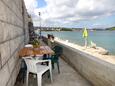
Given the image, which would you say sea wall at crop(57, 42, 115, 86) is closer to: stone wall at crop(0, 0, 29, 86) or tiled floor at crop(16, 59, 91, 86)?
tiled floor at crop(16, 59, 91, 86)

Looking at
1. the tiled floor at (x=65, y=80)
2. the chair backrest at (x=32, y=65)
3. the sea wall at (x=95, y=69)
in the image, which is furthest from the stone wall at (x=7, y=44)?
the sea wall at (x=95, y=69)

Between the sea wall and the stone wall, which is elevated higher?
the stone wall

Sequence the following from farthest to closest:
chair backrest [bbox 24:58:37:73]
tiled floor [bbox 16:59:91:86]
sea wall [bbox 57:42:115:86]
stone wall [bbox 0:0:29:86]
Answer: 1. tiled floor [bbox 16:59:91:86]
2. chair backrest [bbox 24:58:37:73]
3. sea wall [bbox 57:42:115:86]
4. stone wall [bbox 0:0:29:86]

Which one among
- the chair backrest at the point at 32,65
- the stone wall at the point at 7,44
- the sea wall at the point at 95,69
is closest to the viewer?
the stone wall at the point at 7,44

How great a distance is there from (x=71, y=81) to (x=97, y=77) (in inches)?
39.3

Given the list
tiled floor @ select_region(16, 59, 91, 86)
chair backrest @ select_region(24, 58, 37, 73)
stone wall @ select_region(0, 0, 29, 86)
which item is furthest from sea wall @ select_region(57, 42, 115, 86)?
stone wall @ select_region(0, 0, 29, 86)

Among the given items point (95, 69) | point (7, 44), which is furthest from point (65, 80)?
point (7, 44)

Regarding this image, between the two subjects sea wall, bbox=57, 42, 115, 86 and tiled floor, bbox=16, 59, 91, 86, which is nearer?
sea wall, bbox=57, 42, 115, 86

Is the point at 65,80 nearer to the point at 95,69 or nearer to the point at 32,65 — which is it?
the point at 95,69

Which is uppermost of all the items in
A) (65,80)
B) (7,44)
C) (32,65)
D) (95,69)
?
(7,44)

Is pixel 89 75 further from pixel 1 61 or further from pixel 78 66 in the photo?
pixel 1 61

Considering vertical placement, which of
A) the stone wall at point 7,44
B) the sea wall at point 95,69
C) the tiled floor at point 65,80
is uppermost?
the stone wall at point 7,44

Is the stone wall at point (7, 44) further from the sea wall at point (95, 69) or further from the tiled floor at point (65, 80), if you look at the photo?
the sea wall at point (95, 69)

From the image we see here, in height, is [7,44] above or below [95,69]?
above
